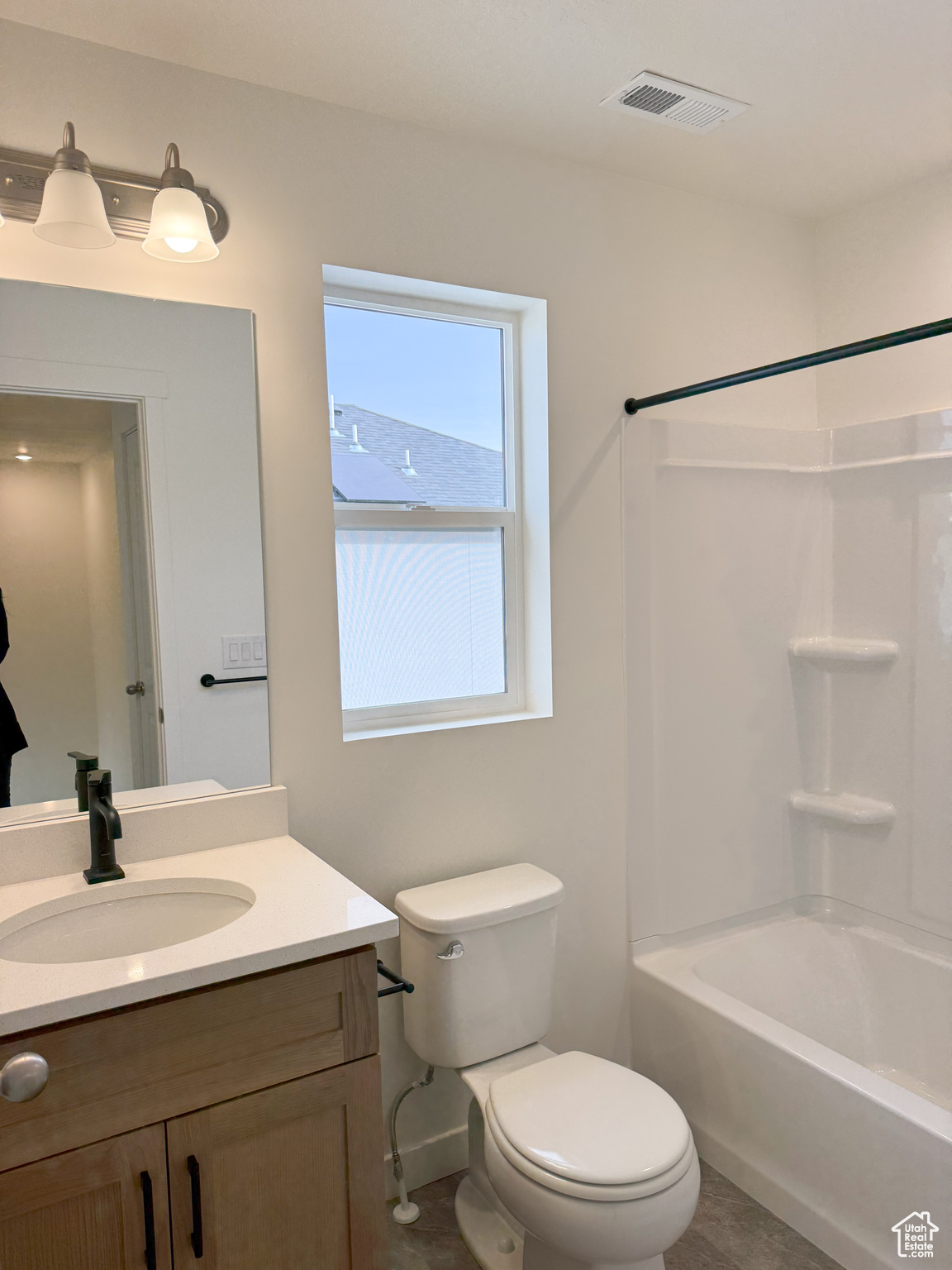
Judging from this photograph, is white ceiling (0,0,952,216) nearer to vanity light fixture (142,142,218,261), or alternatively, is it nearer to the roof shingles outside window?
vanity light fixture (142,142,218,261)

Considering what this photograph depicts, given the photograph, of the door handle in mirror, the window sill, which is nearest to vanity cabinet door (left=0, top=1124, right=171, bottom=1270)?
the door handle in mirror

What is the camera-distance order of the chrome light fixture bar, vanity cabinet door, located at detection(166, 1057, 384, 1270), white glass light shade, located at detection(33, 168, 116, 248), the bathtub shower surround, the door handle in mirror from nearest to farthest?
the door handle in mirror < vanity cabinet door, located at detection(166, 1057, 384, 1270) < white glass light shade, located at detection(33, 168, 116, 248) < the chrome light fixture bar < the bathtub shower surround

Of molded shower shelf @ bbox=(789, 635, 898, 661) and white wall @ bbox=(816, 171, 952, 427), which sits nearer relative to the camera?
white wall @ bbox=(816, 171, 952, 427)

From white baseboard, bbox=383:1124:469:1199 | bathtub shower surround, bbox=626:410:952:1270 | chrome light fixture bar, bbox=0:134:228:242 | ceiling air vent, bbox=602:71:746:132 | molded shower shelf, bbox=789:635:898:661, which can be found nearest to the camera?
chrome light fixture bar, bbox=0:134:228:242

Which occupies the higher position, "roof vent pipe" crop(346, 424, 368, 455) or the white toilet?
"roof vent pipe" crop(346, 424, 368, 455)

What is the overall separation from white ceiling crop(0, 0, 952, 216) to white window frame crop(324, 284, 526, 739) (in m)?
0.41

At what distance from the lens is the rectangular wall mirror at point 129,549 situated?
164cm

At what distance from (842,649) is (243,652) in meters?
1.75

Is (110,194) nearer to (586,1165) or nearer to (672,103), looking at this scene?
(672,103)

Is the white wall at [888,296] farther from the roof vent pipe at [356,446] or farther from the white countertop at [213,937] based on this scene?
the white countertop at [213,937]

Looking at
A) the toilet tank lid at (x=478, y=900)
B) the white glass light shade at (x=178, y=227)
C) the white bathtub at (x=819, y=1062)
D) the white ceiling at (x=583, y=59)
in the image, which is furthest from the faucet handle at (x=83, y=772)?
the white bathtub at (x=819, y=1062)

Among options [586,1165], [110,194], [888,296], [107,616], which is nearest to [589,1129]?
[586,1165]

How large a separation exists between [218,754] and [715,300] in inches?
72.9

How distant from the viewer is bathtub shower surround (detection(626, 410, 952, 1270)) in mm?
2357
